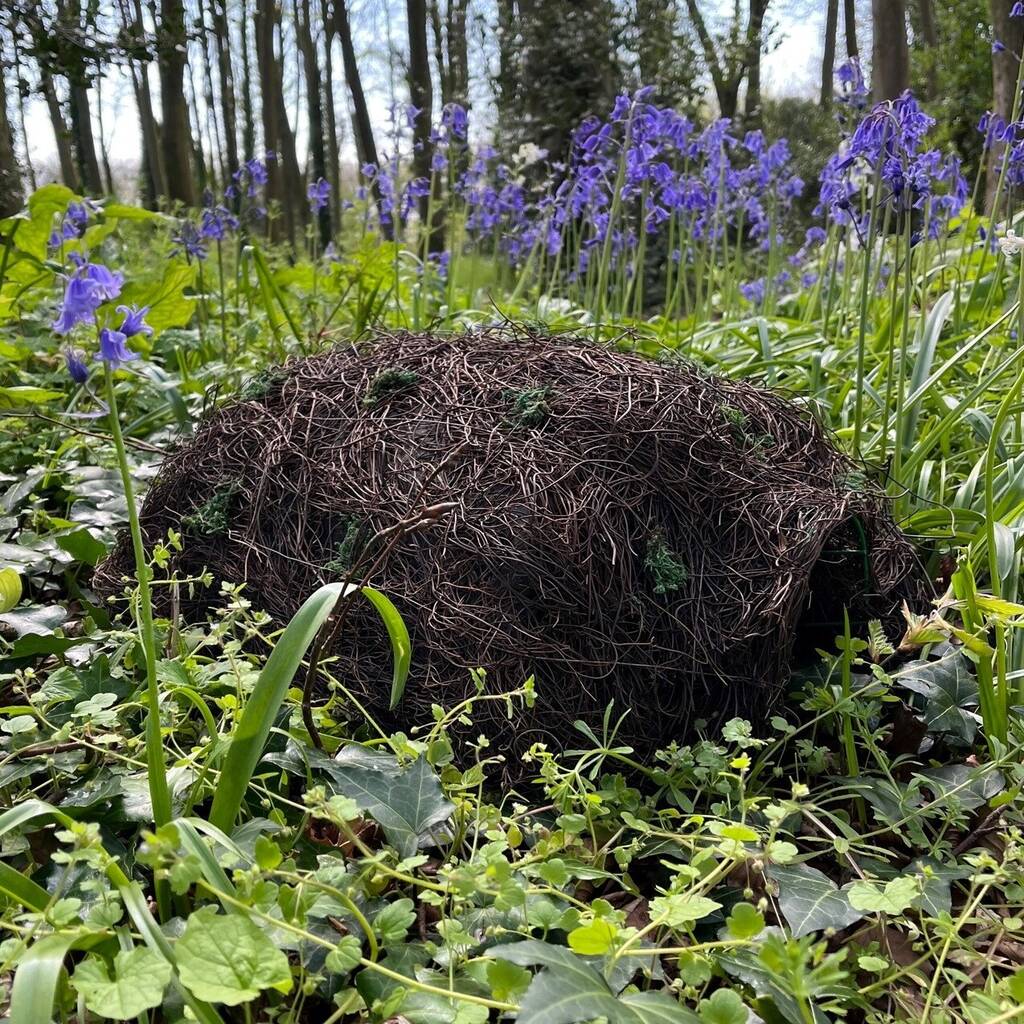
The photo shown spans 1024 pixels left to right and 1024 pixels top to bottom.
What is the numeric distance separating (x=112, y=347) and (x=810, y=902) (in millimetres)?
1247

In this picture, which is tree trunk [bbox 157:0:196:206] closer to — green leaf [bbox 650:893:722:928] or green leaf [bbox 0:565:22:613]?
green leaf [bbox 0:565:22:613]

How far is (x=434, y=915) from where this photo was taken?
4.56 ft

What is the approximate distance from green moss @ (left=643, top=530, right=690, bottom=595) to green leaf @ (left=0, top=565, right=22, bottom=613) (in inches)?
50.2

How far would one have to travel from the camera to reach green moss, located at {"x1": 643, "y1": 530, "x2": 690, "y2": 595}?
1760 mm

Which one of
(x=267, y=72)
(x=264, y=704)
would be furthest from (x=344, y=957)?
(x=267, y=72)

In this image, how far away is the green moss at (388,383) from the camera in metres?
2.09

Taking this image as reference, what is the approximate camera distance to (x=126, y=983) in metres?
0.94

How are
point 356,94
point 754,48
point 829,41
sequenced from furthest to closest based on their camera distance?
1. point 829,41
2. point 754,48
3. point 356,94

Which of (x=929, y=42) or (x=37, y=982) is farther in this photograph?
(x=929, y=42)

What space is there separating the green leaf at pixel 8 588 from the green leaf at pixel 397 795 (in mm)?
802

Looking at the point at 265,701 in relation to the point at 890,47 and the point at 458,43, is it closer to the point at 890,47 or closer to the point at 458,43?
the point at 890,47

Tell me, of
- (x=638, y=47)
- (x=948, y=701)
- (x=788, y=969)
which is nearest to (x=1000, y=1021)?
(x=788, y=969)

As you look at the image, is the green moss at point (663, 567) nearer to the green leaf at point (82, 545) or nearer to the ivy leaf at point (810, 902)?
the ivy leaf at point (810, 902)

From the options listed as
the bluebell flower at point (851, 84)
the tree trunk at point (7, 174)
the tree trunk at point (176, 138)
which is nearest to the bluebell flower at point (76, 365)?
the bluebell flower at point (851, 84)
